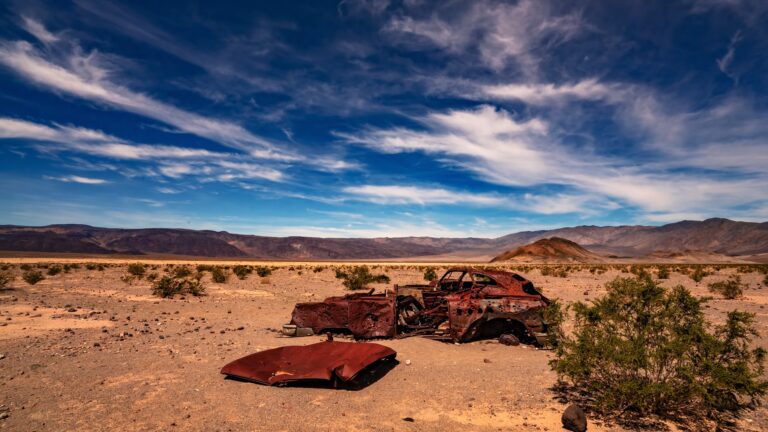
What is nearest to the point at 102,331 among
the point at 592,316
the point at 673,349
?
the point at 592,316

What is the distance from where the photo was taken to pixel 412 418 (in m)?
5.25

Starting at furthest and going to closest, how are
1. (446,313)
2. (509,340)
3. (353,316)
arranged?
(446,313), (353,316), (509,340)

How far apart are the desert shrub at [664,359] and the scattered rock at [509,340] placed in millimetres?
2963

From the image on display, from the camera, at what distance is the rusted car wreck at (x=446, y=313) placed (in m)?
8.85

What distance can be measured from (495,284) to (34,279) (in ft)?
76.0

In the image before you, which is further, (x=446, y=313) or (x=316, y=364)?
(x=446, y=313)

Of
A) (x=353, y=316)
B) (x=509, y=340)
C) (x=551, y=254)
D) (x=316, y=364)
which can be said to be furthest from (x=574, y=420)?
(x=551, y=254)

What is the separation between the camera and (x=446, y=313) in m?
10.0

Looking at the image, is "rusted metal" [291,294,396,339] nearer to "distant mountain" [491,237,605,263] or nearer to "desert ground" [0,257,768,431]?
"desert ground" [0,257,768,431]

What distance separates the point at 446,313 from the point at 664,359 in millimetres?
5381

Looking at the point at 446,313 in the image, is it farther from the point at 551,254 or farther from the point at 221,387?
the point at 551,254

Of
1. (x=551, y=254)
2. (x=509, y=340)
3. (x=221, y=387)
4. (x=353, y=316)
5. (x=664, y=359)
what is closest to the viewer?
(x=664, y=359)

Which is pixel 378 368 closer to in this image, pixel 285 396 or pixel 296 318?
pixel 285 396

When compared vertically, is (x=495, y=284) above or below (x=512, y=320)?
above
